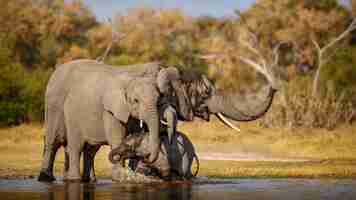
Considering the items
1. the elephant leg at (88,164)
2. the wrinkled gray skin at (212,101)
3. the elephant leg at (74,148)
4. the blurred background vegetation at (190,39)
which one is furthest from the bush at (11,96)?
the wrinkled gray skin at (212,101)

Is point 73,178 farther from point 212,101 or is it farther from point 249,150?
point 249,150

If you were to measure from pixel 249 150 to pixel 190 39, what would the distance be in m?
27.8

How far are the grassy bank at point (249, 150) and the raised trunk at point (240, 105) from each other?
110 inches

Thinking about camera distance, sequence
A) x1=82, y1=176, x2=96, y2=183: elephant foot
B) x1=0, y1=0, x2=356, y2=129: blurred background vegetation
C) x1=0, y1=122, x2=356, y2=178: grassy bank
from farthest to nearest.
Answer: x1=0, y1=0, x2=356, y2=129: blurred background vegetation
x1=0, y1=122, x2=356, y2=178: grassy bank
x1=82, y1=176, x2=96, y2=183: elephant foot

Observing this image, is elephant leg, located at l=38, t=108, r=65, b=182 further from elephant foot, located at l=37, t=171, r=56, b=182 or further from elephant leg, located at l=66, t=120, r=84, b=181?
elephant leg, located at l=66, t=120, r=84, b=181

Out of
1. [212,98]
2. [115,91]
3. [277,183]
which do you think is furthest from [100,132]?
[277,183]

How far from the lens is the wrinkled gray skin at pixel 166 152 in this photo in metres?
18.2

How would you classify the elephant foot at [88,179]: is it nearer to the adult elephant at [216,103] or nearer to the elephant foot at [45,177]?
the elephant foot at [45,177]

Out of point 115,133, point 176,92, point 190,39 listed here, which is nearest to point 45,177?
point 115,133

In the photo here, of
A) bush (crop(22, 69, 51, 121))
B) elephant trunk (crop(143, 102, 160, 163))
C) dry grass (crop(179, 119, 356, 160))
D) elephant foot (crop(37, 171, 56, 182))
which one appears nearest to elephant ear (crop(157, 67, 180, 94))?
elephant trunk (crop(143, 102, 160, 163))

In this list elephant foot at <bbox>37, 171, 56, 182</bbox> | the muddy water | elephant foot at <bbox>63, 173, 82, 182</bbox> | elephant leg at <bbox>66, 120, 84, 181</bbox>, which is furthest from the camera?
elephant foot at <bbox>37, 171, 56, 182</bbox>

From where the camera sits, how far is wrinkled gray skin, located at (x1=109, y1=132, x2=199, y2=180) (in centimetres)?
1823

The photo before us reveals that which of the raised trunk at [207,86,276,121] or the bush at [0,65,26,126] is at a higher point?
the bush at [0,65,26,126]

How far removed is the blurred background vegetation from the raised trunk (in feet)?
57.5
